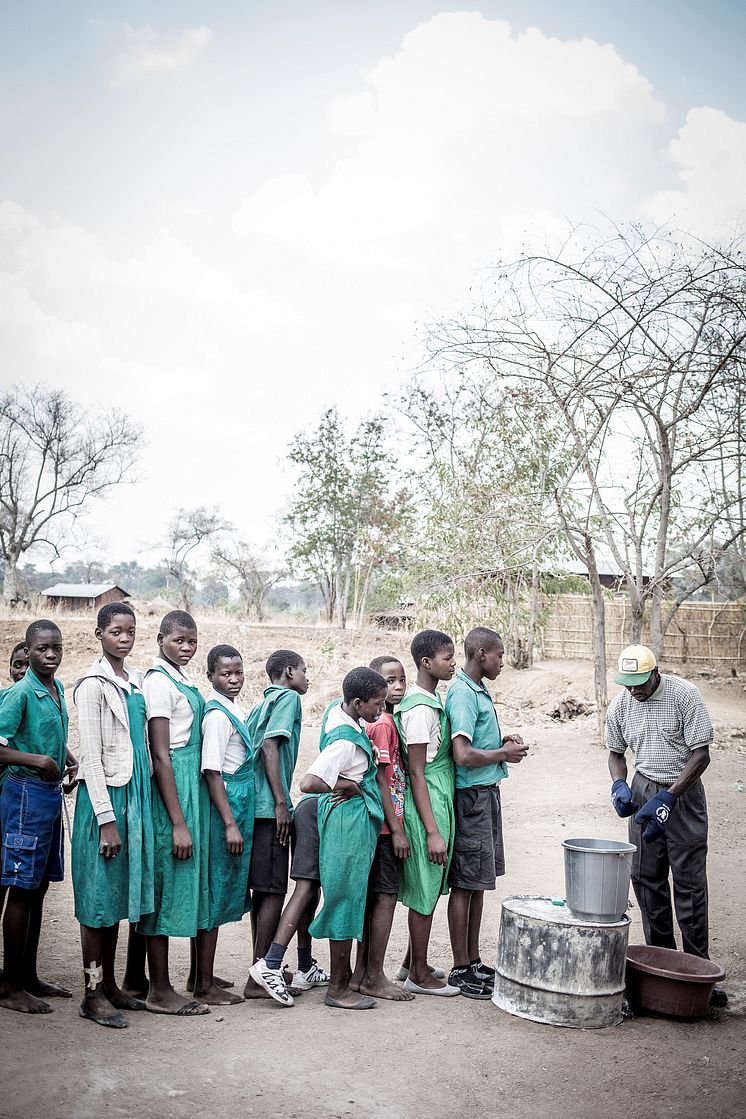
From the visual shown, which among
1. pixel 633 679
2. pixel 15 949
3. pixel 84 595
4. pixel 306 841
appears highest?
pixel 84 595

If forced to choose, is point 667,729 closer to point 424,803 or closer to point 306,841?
point 424,803

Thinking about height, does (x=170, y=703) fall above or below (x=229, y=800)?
above

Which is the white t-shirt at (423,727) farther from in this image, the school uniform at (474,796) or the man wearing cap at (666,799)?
the man wearing cap at (666,799)

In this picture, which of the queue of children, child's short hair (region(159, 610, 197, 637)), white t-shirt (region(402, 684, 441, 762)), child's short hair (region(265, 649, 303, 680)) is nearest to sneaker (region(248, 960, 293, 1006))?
the queue of children

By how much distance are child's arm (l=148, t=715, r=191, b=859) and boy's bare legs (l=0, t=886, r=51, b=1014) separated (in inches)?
25.8

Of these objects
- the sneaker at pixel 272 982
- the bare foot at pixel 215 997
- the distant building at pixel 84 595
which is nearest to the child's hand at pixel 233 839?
the sneaker at pixel 272 982

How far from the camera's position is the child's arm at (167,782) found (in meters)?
3.88

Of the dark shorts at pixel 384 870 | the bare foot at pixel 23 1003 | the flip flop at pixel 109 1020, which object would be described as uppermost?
the dark shorts at pixel 384 870

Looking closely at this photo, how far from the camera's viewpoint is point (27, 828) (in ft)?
12.8

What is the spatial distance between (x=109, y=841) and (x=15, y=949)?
0.65 meters

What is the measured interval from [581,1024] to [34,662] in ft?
Result: 9.24

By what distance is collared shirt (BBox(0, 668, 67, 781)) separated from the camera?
3.95 metres

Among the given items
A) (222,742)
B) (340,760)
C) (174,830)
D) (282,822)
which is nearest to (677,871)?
(340,760)

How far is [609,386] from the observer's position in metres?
9.60
